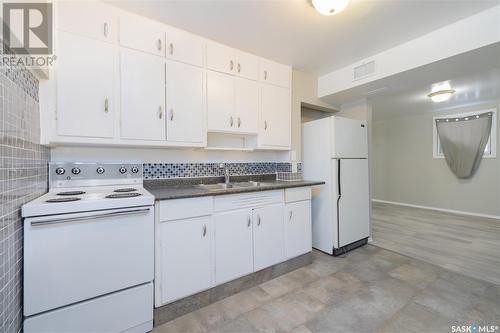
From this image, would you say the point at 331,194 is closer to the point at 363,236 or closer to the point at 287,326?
the point at 363,236

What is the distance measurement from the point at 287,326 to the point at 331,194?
1.61 meters

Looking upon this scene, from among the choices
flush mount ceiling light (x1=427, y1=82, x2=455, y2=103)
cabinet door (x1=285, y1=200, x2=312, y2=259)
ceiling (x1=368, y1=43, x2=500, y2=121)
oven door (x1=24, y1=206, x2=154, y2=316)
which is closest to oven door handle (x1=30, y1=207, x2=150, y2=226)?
oven door (x1=24, y1=206, x2=154, y2=316)

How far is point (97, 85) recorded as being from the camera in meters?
1.70

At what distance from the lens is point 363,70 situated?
2654mm

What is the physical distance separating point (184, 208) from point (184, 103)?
3.24ft

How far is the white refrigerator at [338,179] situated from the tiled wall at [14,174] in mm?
2744

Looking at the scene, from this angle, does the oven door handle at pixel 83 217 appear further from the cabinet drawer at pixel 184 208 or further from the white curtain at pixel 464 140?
the white curtain at pixel 464 140

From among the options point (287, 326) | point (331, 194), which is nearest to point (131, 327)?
point (287, 326)

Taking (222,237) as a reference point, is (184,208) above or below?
above

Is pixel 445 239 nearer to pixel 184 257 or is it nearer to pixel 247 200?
pixel 247 200

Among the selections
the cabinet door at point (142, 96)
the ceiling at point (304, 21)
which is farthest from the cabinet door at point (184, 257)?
the ceiling at point (304, 21)

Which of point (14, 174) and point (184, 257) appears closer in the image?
point (14, 174)

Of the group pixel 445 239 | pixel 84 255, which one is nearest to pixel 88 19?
pixel 84 255

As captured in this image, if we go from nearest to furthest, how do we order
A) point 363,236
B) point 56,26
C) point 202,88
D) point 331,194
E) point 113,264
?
point 113,264, point 56,26, point 202,88, point 331,194, point 363,236
